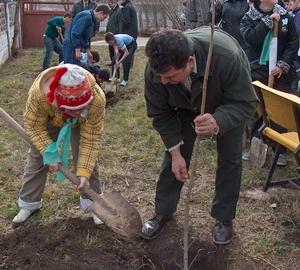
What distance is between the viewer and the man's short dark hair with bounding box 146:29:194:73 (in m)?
1.99

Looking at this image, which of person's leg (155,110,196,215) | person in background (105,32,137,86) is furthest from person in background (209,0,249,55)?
person's leg (155,110,196,215)

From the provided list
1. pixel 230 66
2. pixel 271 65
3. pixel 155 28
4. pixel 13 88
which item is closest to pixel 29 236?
pixel 230 66

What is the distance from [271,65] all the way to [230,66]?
6.65 ft

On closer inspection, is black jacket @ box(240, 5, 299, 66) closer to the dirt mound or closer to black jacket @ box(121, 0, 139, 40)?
the dirt mound

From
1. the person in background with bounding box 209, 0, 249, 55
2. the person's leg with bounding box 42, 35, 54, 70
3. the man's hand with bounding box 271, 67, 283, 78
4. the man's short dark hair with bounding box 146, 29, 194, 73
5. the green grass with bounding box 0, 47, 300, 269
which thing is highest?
the man's short dark hair with bounding box 146, 29, 194, 73

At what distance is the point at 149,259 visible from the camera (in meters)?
2.81

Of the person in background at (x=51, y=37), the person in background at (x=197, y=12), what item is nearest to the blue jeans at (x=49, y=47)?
the person in background at (x=51, y=37)

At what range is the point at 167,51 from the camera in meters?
1.98

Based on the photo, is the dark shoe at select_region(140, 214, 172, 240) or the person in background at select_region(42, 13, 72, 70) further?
the person in background at select_region(42, 13, 72, 70)

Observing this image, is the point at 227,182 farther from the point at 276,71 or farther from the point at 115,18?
the point at 115,18

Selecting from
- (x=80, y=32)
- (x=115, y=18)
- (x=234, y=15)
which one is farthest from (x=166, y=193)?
(x=115, y=18)

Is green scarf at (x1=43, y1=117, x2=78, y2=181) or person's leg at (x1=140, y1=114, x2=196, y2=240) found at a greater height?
green scarf at (x1=43, y1=117, x2=78, y2=181)

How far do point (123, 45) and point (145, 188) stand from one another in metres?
4.27

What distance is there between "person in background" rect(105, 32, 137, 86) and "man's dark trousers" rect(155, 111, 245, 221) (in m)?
4.72
